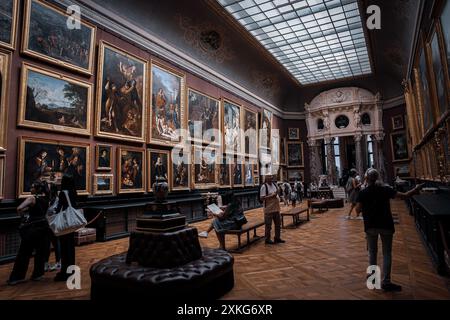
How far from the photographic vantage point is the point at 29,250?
430 centimetres

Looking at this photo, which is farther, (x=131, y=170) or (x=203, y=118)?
(x=203, y=118)

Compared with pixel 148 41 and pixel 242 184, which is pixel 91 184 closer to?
pixel 148 41

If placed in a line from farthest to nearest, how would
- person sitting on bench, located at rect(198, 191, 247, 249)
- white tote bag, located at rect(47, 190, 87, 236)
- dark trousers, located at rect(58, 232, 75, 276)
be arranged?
person sitting on bench, located at rect(198, 191, 247, 249)
dark trousers, located at rect(58, 232, 75, 276)
white tote bag, located at rect(47, 190, 87, 236)

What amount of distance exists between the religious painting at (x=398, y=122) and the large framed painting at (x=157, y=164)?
17.8 meters

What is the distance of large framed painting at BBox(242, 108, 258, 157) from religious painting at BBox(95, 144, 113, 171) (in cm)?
966

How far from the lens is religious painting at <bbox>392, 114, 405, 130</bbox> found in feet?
65.6

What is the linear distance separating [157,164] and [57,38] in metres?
4.76

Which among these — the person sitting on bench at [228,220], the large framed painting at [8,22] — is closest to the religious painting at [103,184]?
the large framed painting at [8,22]

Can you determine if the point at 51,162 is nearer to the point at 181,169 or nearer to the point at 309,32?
→ the point at 181,169

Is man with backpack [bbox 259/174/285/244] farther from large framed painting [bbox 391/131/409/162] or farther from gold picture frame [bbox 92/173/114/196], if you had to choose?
large framed painting [bbox 391/131/409/162]

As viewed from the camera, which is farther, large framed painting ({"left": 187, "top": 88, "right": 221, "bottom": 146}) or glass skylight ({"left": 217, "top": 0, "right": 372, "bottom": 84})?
glass skylight ({"left": 217, "top": 0, "right": 372, "bottom": 84})

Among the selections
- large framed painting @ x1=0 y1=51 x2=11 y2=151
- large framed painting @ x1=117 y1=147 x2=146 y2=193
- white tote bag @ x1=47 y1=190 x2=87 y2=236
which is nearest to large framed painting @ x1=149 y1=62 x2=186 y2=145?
large framed painting @ x1=117 y1=147 x2=146 y2=193

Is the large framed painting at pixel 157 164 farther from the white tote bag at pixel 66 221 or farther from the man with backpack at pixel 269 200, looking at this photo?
the white tote bag at pixel 66 221

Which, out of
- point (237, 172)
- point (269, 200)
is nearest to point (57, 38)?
point (269, 200)
